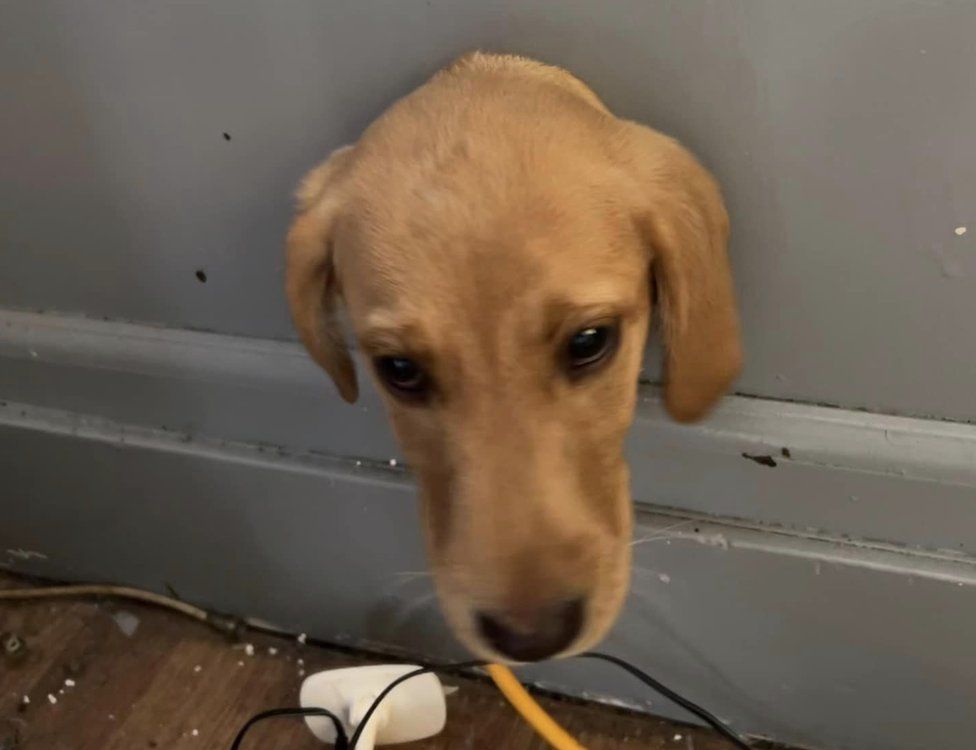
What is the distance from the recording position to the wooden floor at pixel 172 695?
1.39 metres

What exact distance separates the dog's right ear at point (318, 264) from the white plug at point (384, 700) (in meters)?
0.53

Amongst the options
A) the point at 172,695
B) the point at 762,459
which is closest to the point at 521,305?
the point at 762,459

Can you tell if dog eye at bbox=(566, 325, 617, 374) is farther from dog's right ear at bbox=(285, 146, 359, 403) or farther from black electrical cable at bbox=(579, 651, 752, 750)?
black electrical cable at bbox=(579, 651, 752, 750)

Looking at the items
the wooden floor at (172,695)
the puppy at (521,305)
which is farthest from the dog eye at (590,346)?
the wooden floor at (172,695)

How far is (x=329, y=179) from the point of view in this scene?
89 cm

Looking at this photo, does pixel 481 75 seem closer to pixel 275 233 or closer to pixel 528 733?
pixel 275 233

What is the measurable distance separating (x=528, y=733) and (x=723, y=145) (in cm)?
85

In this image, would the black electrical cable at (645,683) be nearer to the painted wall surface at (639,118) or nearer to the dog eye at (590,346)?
the painted wall surface at (639,118)

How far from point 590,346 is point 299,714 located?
2.80 ft

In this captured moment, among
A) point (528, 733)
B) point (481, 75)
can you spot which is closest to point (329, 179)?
point (481, 75)

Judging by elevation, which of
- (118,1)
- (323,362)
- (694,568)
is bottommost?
(694,568)

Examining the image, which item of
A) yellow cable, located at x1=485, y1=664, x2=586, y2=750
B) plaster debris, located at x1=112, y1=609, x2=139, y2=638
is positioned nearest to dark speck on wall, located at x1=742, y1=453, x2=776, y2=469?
yellow cable, located at x1=485, y1=664, x2=586, y2=750

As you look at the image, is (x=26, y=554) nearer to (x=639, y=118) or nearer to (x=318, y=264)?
(x=318, y=264)

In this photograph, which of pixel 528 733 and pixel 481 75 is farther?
pixel 528 733
